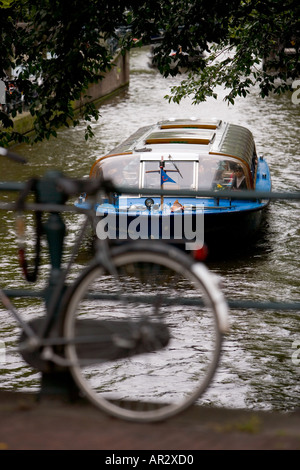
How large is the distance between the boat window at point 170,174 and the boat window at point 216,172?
0.54 ft

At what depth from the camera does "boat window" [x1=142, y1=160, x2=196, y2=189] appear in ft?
47.1

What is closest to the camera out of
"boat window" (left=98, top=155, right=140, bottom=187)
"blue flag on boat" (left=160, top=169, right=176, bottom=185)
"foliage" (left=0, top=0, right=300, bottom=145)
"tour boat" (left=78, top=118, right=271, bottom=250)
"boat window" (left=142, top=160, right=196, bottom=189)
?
"foliage" (left=0, top=0, right=300, bottom=145)

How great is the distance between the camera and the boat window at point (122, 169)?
14.7m

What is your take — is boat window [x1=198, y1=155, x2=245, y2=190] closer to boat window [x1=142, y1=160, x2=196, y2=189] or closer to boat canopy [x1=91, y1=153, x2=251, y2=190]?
boat canopy [x1=91, y1=153, x2=251, y2=190]

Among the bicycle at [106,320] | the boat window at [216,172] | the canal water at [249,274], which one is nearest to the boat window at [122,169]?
the boat window at [216,172]

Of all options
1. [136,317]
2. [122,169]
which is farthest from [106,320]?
[122,169]

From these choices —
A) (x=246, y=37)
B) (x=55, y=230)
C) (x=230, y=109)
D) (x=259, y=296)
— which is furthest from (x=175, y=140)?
(x=230, y=109)

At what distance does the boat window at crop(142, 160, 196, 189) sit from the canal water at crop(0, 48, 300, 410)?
1.52 m

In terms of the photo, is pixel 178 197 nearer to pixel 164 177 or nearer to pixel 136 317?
pixel 164 177

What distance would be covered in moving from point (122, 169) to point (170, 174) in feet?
3.25

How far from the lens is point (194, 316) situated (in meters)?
11.4

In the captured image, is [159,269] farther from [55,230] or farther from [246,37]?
[246,37]

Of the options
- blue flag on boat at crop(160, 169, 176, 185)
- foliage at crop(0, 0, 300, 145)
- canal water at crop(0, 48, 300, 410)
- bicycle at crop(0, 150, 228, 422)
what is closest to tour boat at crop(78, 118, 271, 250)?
blue flag on boat at crop(160, 169, 176, 185)

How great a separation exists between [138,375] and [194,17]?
5089 millimetres
